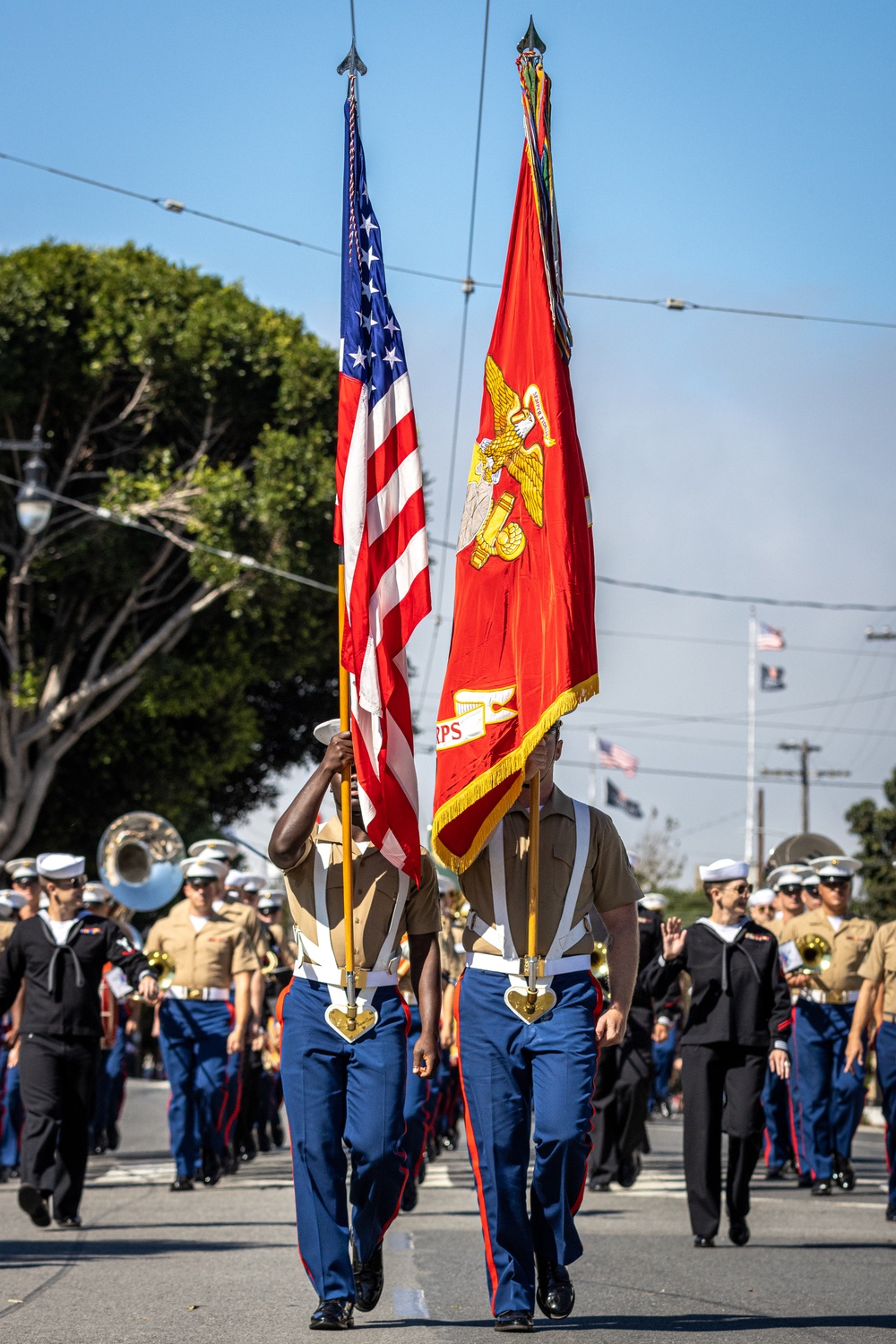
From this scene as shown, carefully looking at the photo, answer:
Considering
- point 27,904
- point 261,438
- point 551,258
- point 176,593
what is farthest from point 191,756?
point 551,258

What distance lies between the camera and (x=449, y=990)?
1498 centimetres

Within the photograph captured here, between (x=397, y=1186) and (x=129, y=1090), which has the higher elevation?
(x=397, y=1186)

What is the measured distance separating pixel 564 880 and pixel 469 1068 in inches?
30.7

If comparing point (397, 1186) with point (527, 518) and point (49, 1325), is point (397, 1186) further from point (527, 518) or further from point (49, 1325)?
point (527, 518)

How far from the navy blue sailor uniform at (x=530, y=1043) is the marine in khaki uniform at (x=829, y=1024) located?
7730 mm

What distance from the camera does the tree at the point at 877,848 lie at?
3966 centimetres

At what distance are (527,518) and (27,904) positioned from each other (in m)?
8.60

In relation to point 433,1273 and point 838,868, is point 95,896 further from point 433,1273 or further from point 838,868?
point 433,1273

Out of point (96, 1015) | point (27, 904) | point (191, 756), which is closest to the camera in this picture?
point (96, 1015)

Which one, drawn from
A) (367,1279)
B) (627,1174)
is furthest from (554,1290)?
(627,1174)

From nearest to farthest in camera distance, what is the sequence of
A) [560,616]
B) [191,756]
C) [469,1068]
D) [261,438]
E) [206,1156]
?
[469,1068] < [560,616] < [206,1156] < [261,438] < [191,756]

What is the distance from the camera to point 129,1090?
35312 mm

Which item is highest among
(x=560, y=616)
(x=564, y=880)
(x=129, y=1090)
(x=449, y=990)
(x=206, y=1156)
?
(x=560, y=616)

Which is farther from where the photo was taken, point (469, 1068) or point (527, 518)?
point (527, 518)
